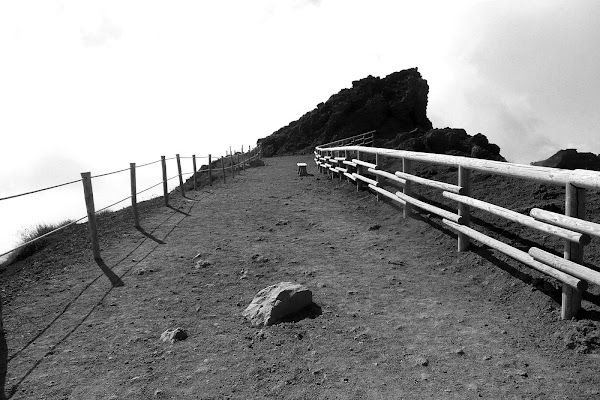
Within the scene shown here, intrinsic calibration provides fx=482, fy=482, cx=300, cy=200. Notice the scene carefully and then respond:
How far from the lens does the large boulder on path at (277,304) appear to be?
4879 millimetres

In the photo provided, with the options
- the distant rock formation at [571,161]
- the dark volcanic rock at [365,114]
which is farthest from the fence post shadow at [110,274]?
the dark volcanic rock at [365,114]

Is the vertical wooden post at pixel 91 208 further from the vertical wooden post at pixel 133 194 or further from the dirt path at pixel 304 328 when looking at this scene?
the vertical wooden post at pixel 133 194

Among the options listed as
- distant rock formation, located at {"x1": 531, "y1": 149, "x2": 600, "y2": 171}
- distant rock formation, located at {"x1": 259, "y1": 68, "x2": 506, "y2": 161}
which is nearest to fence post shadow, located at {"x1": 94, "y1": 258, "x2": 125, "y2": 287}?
distant rock formation, located at {"x1": 531, "y1": 149, "x2": 600, "y2": 171}

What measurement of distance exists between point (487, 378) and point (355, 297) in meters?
2.00

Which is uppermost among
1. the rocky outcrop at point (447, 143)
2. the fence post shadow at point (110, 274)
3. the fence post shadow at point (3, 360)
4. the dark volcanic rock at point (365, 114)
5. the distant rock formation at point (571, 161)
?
the dark volcanic rock at point (365, 114)

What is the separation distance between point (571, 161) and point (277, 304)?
1296 centimetres

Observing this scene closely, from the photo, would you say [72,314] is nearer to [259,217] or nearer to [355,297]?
[355,297]

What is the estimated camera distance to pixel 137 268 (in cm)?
721

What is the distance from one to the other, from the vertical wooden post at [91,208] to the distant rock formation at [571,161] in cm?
1205

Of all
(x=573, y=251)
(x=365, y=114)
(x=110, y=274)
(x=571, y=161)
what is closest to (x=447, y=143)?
(x=571, y=161)

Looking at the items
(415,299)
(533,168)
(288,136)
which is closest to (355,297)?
(415,299)

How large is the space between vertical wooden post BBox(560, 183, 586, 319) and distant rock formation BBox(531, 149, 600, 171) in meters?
10.7

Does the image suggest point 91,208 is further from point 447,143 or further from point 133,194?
point 447,143

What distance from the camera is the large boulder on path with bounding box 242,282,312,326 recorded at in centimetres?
488
